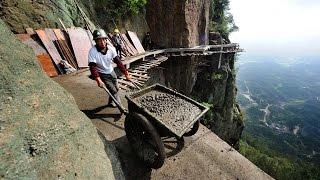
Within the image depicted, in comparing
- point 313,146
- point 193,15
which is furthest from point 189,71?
point 313,146

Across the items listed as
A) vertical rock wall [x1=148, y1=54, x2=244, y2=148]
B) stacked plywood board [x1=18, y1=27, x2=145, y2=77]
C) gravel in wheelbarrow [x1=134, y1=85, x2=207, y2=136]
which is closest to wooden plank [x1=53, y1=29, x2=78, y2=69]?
stacked plywood board [x1=18, y1=27, x2=145, y2=77]

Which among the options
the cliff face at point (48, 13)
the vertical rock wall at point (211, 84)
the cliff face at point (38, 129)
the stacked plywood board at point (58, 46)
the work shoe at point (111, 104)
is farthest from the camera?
the vertical rock wall at point (211, 84)

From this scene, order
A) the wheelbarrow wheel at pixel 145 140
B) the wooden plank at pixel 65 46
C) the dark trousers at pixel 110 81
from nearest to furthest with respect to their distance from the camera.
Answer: the wheelbarrow wheel at pixel 145 140 → the dark trousers at pixel 110 81 → the wooden plank at pixel 65 46

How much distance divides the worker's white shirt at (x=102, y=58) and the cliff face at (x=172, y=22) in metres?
17.0

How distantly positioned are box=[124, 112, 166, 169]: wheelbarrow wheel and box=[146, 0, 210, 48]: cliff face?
745 inches

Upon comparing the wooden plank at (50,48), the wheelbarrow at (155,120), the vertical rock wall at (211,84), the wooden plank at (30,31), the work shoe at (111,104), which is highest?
the wooden plank at (30,31)

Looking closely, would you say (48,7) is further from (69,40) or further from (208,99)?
(208,99)

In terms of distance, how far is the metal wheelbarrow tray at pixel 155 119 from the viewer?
15.7 feet

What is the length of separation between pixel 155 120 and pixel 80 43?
32.0 ft

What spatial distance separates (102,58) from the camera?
6902mm

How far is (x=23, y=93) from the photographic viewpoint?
368 centimetres

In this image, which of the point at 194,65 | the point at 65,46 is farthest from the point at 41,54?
the point at 194,65

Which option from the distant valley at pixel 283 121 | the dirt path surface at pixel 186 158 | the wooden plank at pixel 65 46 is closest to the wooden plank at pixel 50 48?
the wooden plank at pixel 65 46

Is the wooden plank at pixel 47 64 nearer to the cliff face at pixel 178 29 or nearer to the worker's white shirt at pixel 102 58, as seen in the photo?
the cliff face at pixel 178 29
